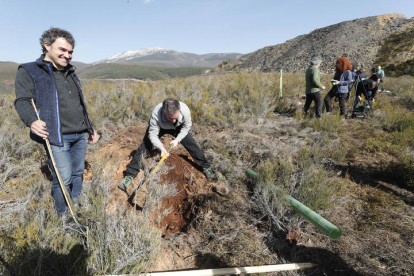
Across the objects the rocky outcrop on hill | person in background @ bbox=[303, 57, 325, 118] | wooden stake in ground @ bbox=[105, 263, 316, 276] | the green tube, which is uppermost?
the rocky outcrop on hill

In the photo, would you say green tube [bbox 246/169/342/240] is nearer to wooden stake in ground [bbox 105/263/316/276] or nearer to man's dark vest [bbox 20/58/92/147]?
wooden stake in ground [bbox 105/263/316/276]

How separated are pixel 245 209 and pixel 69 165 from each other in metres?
2.04

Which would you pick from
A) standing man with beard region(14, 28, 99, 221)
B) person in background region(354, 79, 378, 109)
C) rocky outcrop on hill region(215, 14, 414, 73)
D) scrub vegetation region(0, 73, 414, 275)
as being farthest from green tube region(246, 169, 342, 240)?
rocky outcrop on hill region(215, 14, 414, 73)

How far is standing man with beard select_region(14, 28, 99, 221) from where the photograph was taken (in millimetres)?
1652

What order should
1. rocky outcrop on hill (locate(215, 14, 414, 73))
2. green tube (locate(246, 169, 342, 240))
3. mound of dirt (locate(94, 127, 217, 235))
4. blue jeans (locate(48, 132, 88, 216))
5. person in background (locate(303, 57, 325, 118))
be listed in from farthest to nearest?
rocky outcrop on hill (locate(215, 14, 414, 73)) → person in background (locate(303, 57, 325, 118)) → mound of dirt (locate(94, 127, 217, 235)) → blue jeans (locate(48, 132, 88, 216)) → green tube (locate(246, 169, 342, 240))

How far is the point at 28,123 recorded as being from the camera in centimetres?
162

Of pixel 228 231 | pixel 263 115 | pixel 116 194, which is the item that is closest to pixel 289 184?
pixel 228 231

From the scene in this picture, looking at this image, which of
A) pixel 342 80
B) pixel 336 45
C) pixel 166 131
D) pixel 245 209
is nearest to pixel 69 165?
pixel 166 131

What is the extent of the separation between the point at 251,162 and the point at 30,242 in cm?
301

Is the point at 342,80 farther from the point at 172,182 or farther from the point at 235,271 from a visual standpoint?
the point at 235,271

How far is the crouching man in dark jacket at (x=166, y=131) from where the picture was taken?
112 inches

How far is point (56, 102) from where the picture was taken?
5.88ft

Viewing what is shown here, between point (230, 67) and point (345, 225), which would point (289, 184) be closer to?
point (345, 225)

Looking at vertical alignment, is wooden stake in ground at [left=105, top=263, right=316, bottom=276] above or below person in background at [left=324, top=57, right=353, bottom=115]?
below
